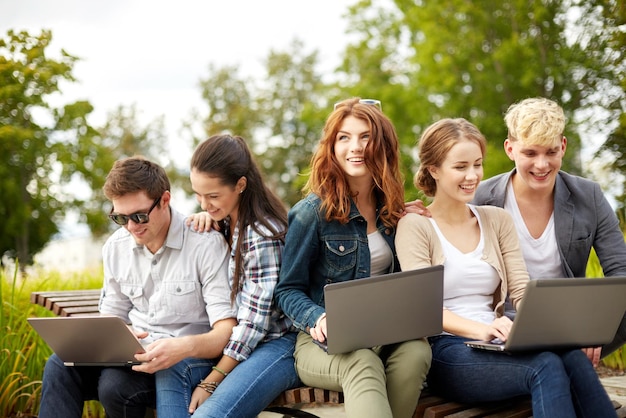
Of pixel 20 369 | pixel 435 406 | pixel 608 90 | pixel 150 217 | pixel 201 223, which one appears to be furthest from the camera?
pixel 608 90

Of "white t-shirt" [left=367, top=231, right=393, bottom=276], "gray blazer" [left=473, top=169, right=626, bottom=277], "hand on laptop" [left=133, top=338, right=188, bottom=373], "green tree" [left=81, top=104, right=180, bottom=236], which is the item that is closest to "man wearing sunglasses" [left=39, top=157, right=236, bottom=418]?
"hand on laptop" [left=133, top=338, right=188, bottom=373]

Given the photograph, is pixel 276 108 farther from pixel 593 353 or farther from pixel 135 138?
pixel 593 353

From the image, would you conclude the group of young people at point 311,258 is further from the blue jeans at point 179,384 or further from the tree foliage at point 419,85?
the tree foliage at point 419,85

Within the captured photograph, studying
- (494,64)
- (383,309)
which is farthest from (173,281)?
(494,64)

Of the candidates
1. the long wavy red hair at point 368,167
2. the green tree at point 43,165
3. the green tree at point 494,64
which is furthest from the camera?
the green tree at point 43,165

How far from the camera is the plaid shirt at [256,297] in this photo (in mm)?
3072

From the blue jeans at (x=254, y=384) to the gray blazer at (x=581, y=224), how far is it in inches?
50.6

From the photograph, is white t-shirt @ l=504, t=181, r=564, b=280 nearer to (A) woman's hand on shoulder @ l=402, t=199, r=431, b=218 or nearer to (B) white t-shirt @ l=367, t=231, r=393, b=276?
(A) woman's hand on shoulder @ l=402, t=199, r=431, b=218

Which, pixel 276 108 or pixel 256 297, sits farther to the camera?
pixel 276 108

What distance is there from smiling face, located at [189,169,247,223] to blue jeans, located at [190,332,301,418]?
→ 0.64 m

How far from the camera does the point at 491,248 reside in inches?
124

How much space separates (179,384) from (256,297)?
475 mm

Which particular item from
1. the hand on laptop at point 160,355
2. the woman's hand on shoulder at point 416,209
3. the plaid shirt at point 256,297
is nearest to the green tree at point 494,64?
the woman's hand on shoulder at point 416,209

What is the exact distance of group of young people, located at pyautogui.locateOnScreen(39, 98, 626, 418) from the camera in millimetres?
2912
